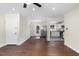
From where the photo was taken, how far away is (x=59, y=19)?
970 cm

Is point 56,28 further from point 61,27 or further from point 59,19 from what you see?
point 59,19

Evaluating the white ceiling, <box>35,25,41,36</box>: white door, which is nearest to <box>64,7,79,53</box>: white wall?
the white ceiling

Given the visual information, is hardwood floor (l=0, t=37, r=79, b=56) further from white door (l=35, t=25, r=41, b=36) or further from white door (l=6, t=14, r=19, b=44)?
white door (l=35, t=25, r=41, b=36)

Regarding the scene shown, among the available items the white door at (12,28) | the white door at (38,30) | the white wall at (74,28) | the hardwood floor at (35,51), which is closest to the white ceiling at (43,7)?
the white wall at (74,28)

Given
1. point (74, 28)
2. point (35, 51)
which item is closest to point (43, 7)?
point (74, 28)

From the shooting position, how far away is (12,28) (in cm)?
720

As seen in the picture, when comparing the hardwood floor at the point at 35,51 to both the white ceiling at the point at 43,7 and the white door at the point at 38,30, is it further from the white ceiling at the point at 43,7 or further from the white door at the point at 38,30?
the white door at the point at 38,30

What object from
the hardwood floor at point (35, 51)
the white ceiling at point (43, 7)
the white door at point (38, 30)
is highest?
the white ceiling at point (43, 7)

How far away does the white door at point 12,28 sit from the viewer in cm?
714

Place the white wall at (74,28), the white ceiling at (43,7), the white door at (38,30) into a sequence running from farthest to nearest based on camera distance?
1. the white door at (38,30)
2. the white wall at (74,28)
3. the white ceiling at (43,7)

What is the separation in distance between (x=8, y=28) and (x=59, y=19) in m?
4.39

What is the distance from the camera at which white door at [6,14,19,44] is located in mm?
7137

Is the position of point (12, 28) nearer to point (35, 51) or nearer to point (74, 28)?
point (35, 51)

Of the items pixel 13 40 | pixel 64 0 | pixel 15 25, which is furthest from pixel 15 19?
pixel 64 0
